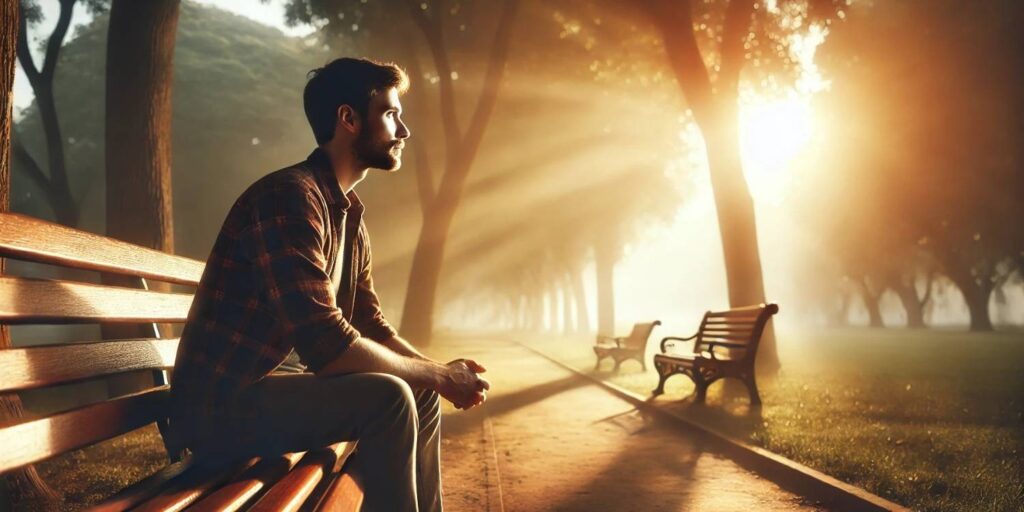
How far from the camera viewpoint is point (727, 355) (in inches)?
367

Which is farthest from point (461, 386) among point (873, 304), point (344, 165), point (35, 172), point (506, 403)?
point (873, 304)

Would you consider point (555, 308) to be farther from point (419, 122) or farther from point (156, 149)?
point (156, 149)

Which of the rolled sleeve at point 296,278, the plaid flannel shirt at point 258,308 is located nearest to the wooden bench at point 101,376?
the plaid flannel shirt at point 258,308

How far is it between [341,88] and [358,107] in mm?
90

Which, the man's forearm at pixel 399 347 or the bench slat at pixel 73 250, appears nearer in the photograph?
the bench slat at pixel 73 250

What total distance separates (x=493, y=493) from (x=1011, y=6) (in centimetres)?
2573

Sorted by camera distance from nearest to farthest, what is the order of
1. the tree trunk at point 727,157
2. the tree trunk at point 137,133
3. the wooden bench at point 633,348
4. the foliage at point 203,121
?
1. the tree trunk at point 137,133
2. the tree trunk at point 727,157
3. the wooden bench at point 633,348
4. the foliage at point 203,121

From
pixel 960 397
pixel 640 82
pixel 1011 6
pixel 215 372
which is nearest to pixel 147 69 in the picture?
pixel 215 372

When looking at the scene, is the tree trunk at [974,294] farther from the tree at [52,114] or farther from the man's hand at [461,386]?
the man's hand at [461,386]

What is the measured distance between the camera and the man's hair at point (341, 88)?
2725 millimetres

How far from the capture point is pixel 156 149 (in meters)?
7.61

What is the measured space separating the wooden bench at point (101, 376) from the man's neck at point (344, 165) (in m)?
0.70

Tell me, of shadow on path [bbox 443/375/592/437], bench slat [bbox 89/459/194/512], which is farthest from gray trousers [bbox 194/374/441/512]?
shadow on path [bbox 443/375/592/437]

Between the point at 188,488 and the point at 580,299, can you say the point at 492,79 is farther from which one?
the point at 580,299
